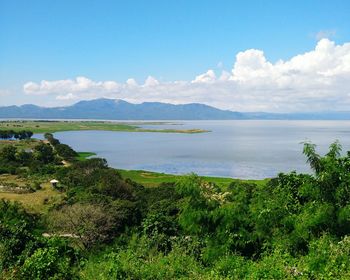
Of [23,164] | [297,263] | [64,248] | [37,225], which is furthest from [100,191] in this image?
[23,164]

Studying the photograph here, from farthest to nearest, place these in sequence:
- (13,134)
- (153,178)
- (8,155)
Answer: (13,134) → (8,155) → (153,178)

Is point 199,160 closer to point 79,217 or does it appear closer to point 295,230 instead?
point 79,217

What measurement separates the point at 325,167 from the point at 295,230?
322cm

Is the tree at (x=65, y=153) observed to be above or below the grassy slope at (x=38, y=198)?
above

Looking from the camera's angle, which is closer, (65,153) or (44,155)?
(44,155)

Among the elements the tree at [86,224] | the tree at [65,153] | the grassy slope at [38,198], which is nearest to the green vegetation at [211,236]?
the tree at [86,224]

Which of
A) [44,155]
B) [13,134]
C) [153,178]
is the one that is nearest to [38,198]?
[153,178]

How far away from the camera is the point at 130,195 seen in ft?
158

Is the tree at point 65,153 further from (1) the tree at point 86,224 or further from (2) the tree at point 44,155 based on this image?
(1) the tree at point 86,224

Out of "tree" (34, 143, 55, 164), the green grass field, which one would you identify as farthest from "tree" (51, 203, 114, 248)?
"tree" (34, 143, 55, 164)

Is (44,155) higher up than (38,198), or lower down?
higher up

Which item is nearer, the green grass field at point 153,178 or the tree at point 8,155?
the green grass field at point 153,178

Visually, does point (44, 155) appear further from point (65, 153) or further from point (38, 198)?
point (38, 198)

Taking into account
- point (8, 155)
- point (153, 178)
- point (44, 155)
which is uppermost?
point (8, 155)
